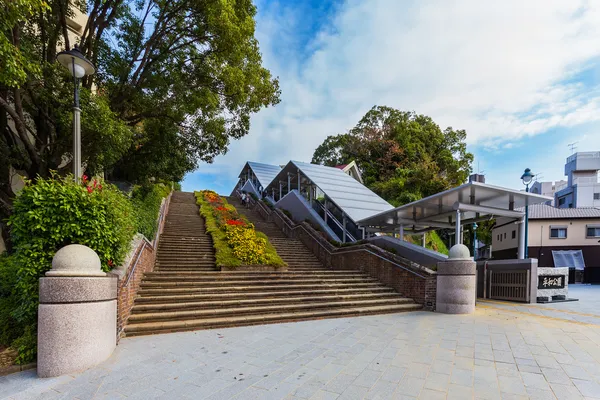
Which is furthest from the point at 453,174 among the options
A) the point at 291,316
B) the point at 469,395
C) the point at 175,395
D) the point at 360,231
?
the point at 175,395

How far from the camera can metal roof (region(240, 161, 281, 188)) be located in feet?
89.5

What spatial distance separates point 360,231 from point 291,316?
7.77 m

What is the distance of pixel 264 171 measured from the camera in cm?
2973

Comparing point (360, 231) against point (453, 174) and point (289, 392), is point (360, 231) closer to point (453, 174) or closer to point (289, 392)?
point (289, 392)

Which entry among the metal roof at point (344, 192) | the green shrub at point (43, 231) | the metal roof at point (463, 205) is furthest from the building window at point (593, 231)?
the green shrub at point (43, 231)

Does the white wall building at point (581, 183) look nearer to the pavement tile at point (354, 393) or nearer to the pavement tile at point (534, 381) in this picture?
the pavement tile at point (534, 381)

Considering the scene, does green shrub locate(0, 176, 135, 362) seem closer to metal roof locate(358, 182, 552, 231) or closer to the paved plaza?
the paved plaza

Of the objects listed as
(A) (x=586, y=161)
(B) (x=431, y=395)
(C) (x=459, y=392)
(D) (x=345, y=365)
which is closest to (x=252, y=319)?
(D) (x=345, y=365)

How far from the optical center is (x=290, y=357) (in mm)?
4484

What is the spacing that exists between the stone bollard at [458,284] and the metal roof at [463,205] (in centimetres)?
160

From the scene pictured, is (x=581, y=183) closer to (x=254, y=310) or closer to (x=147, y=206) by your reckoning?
(x=254, y=310)

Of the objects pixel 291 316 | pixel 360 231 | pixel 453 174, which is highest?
pixel 453 174

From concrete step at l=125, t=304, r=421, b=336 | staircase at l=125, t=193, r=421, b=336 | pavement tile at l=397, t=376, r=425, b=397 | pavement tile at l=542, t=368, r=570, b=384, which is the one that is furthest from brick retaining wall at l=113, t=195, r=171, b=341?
pavement tile at l=542, t=368, r=570, b=384

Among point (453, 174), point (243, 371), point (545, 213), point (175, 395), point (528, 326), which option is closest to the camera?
point (175, 395)
